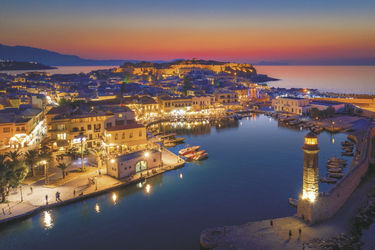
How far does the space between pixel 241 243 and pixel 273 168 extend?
11510 millimetres

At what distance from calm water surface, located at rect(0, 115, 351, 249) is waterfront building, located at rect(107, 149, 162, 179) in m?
1.30

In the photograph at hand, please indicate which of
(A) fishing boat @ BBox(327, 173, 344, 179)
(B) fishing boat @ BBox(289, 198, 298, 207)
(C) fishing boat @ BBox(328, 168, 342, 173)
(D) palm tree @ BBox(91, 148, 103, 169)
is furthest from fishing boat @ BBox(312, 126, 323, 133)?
(D) palm tree @ BBox(91, 148, 103, 169)

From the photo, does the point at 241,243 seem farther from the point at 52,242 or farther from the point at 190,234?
the point at 52,242

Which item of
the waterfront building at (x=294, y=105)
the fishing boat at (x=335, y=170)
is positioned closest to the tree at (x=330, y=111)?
the waterfront building at (x=294, y=105)

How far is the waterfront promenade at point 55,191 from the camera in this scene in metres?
14.1

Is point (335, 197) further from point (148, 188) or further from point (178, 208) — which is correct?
point (148, 188)

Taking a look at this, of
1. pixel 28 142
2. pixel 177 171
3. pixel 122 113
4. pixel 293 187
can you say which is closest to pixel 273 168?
pixel 293 187

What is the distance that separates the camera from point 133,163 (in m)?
19.3

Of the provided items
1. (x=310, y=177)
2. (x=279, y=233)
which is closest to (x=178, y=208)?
(x=279, y=233)

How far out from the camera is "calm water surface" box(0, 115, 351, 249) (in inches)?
499

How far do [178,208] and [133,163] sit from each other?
16.9ft

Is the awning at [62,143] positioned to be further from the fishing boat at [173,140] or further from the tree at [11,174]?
the fishing boat at [173,140]

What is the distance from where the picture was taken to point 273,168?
21.5m

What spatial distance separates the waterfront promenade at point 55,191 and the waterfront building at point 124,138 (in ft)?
13.1
